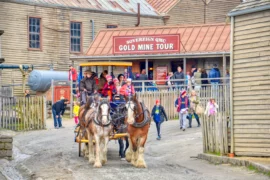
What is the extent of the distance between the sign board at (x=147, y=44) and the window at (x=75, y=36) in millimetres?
7938

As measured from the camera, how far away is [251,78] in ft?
69.5

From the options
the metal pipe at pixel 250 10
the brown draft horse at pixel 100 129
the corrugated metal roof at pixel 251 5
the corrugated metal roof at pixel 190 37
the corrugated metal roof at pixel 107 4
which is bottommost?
the brown draft horse at pixel 100 129

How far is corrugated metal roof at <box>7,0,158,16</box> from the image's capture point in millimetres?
48141

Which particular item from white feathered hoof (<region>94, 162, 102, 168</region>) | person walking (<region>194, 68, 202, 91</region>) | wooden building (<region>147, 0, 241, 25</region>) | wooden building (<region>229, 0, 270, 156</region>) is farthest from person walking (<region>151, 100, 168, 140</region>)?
wooden building (<region>147, 0, 241, 25</region>)

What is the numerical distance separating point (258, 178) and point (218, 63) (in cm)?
2360

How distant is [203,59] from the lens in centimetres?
4162

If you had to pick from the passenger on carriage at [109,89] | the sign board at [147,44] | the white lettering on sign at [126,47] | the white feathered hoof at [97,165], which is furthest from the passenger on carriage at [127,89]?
the white lettering on sign at [126,47]

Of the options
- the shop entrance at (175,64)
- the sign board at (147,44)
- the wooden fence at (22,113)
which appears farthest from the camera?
the shop entrance at (175,64)

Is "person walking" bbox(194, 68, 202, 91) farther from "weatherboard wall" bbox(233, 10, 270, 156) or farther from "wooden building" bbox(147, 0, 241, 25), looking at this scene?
"wooden building" bbox(147, 0, 241, 25)

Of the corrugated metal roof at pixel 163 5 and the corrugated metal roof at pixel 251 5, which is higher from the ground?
the corrugated metal roof at pixel 163 5

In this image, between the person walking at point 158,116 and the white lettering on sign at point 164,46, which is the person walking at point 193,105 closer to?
the person walking at point 158,116

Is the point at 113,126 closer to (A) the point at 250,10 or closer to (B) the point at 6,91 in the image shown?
(A) the point at 250,10

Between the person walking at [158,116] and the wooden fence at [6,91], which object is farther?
the wooden fence at [6,91]

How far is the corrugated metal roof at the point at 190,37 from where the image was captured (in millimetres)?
40344
